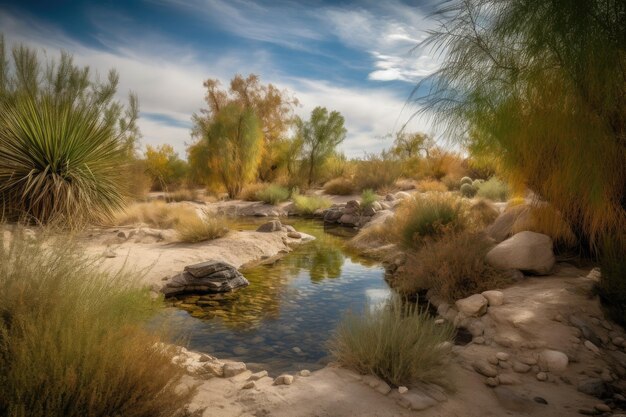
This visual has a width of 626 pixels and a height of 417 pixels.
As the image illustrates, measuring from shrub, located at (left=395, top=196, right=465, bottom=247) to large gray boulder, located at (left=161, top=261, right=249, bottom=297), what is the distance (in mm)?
3725

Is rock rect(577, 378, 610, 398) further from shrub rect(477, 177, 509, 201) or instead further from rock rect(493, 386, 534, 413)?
shrub rect(477, 177, 509, 201)

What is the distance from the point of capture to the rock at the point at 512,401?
319 centimetres

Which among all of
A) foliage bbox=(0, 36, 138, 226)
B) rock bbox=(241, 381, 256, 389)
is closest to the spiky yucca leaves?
foliage bbox=(0, 36, 138, 226)

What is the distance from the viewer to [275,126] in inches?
1205

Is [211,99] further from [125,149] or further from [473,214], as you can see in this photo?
[473,214]

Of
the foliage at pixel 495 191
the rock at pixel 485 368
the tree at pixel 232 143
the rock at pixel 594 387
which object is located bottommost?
the rock at pixel 485 368

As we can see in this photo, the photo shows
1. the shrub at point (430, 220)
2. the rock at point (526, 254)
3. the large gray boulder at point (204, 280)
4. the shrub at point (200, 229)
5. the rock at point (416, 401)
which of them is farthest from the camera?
the shrub at point (200, 229)

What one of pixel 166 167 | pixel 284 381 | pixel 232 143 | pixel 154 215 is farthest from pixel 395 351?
pixel 166 167

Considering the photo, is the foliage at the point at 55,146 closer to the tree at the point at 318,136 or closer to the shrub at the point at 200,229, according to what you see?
the shrub at the point at 200,229

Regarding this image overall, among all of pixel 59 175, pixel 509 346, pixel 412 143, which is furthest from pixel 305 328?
pixel 412 143

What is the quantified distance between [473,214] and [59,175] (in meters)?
9.46

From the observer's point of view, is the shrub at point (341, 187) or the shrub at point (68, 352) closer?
the shrub at point (68, 352)

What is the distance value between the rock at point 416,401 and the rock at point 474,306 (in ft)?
7.68

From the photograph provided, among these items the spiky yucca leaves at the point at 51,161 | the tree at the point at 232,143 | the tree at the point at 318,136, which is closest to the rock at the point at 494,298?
the spiky yucca leaves at the point at 51,161
